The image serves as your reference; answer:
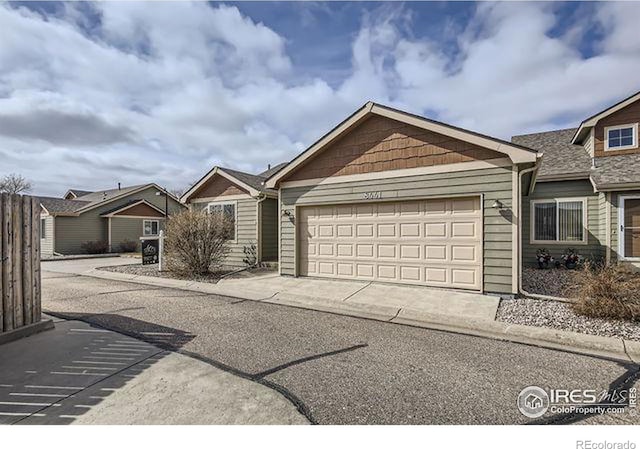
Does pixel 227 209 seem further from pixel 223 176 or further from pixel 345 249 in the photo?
pixel 345 249

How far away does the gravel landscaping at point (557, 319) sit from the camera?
464 centimetres

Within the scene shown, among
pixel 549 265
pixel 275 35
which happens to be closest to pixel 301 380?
pixel 275 35

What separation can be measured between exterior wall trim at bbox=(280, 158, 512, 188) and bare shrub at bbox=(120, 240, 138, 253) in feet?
61.9

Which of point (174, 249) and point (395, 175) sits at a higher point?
point (395, 175)

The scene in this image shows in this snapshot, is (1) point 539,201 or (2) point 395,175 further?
(1) point 539,201

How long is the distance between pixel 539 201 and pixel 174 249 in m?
13.1

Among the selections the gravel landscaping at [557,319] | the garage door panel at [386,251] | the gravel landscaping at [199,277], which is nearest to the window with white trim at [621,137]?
the gravel landscaping at [557,319]

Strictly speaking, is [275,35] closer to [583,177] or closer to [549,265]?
[583,177]

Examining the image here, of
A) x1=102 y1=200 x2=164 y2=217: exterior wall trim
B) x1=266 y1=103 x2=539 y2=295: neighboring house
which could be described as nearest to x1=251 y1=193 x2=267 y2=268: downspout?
x1=266 y1=103 x2=539 y2=295: neighboring house

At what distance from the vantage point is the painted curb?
4180 mm

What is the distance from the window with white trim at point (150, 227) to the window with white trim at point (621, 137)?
2816 centimetres

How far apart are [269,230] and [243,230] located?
41.5 inches

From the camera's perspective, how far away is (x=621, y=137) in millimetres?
11148

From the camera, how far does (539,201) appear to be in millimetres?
11227
